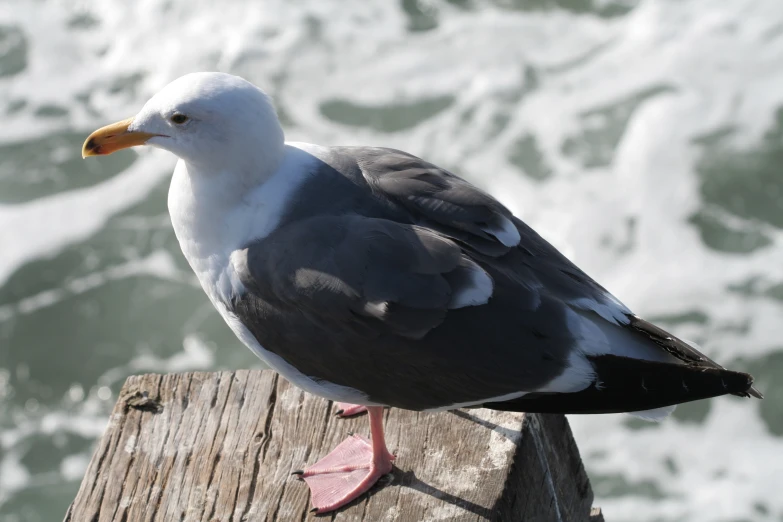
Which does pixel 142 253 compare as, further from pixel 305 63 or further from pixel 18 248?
pixel 305 63

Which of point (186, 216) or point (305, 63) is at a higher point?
point (186, 216)

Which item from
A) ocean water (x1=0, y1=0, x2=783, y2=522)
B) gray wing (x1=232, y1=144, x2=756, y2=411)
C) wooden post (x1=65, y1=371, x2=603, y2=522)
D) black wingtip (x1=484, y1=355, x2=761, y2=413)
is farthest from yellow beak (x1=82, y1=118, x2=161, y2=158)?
ocean water (x1=0, y1=0, x2=783, y2=522)

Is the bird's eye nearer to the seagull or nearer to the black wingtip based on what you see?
the seagull

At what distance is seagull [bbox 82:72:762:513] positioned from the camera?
9.24 ft

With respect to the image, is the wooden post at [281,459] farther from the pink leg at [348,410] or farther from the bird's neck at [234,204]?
the bird's neck at [234,204]

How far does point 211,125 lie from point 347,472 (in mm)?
1161

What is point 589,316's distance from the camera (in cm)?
299

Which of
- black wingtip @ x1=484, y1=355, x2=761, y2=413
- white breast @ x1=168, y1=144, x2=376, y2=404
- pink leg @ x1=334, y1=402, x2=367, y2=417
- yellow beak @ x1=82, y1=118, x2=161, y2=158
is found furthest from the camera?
pink leg @ x1=334, y1=402, x2=367, y2=417

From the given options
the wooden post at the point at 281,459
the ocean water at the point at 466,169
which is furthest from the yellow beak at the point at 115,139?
the ocean water at the point at 466,169

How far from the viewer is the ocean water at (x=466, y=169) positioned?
588 cm

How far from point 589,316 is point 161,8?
6.82 metres

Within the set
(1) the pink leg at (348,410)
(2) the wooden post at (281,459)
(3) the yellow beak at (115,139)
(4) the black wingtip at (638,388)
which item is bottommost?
(1) the pink leg at (348,410)

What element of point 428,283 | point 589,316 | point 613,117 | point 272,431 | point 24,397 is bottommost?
point 24,397

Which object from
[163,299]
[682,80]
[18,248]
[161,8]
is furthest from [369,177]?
[161,8]
